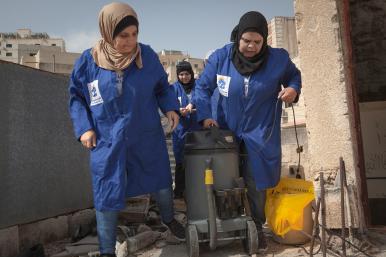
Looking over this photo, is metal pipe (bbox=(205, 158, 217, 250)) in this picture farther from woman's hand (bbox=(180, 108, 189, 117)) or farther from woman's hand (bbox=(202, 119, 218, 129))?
woman's hand (bbox=(180, 108, 189, 117))

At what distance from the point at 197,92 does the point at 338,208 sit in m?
1.49

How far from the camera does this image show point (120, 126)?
271 cm

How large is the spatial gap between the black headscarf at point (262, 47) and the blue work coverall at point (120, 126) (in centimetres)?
70

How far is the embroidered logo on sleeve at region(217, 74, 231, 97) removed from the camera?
9.96ft

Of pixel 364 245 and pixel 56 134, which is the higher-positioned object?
pixel 56 134

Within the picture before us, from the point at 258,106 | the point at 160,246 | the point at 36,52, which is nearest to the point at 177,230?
the point at 160,246

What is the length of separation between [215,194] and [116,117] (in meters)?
0.95

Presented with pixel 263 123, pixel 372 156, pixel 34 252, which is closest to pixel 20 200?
pixel 34 252

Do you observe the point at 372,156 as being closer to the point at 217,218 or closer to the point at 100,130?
the point at 217,218

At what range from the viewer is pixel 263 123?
3.00m

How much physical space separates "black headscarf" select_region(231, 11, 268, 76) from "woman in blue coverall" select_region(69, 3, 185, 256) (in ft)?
2.33

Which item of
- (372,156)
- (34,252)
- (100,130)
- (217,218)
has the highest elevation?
(100,130)

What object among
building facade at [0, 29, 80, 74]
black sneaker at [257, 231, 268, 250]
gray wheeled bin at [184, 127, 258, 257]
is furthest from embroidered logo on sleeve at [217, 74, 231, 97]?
building facade at [0, 29, 80, 74]

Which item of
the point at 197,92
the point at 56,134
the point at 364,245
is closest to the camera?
the point at 364,245
